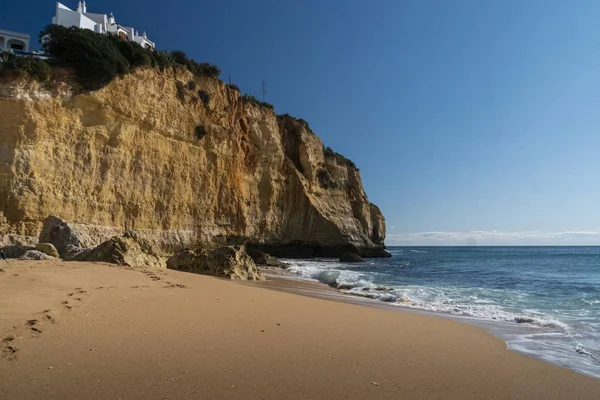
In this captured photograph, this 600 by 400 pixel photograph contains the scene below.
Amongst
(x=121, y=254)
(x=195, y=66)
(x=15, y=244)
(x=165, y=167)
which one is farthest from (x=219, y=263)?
(x=195, y=66)

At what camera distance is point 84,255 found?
11391mm

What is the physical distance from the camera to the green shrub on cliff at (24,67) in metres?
16.8

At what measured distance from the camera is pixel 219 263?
42.6 ft

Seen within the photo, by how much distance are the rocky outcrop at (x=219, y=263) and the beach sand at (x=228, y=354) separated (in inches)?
255

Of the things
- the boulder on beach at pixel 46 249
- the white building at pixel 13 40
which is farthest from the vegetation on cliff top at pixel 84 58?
the white building at pixel 13 40

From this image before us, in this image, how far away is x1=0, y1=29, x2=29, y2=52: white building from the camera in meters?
28.2

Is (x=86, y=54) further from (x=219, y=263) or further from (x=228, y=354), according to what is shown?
(x=228, y=354)

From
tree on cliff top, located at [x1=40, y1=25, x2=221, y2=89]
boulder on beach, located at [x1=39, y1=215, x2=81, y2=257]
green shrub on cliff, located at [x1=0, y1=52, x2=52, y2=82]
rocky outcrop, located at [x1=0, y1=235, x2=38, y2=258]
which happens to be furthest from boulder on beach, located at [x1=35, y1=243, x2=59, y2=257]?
tree on cliff top, located at [x1=40, y1=25, x2=221, y2=89]

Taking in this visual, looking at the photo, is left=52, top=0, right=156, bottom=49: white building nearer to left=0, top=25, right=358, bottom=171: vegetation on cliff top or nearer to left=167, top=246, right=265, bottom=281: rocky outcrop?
left=0, top=25, right=358, bottom=171: vegetation on cliff top

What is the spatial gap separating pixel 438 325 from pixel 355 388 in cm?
400

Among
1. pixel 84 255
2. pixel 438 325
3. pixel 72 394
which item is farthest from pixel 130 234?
pixel 72 394

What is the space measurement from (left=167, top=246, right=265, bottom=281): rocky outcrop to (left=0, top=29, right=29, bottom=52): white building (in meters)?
25.2

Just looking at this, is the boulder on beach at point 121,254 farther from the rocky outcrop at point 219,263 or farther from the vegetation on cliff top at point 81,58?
the vegetation on cliff top at point 81,58

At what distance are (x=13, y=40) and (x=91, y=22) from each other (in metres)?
5.54
